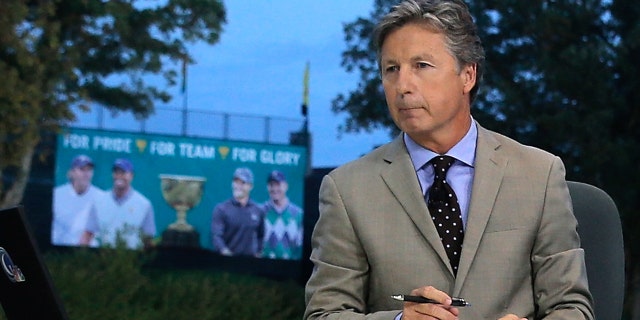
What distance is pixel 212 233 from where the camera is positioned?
20.3 m

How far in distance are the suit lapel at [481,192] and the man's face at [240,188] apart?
17.7 meters

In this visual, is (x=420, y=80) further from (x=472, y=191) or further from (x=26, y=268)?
(x=26, y=268)

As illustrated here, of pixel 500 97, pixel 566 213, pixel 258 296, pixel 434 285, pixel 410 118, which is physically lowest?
pixel 258 296

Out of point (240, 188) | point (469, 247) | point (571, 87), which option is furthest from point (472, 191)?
point (240, 188)

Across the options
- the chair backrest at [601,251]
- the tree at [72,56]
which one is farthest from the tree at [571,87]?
the chair backrest at [601,251]

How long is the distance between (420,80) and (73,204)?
16.4m

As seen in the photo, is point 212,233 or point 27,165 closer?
point 27,165

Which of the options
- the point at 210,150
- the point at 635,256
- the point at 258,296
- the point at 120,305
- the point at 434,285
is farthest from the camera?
the point at 210,150

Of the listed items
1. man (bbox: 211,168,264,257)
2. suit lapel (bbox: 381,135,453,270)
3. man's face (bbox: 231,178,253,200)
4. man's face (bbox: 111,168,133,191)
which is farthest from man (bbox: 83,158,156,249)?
suit lapel (bbox: 381,135,453,270)

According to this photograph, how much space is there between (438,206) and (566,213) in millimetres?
318

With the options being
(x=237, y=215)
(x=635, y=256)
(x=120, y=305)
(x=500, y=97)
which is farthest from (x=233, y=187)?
(x=120, y=305)

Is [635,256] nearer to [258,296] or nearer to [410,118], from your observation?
[258,296]

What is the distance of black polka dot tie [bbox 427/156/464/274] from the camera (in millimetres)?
2629

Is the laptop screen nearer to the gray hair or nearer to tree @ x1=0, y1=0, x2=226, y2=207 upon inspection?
the gray hair
